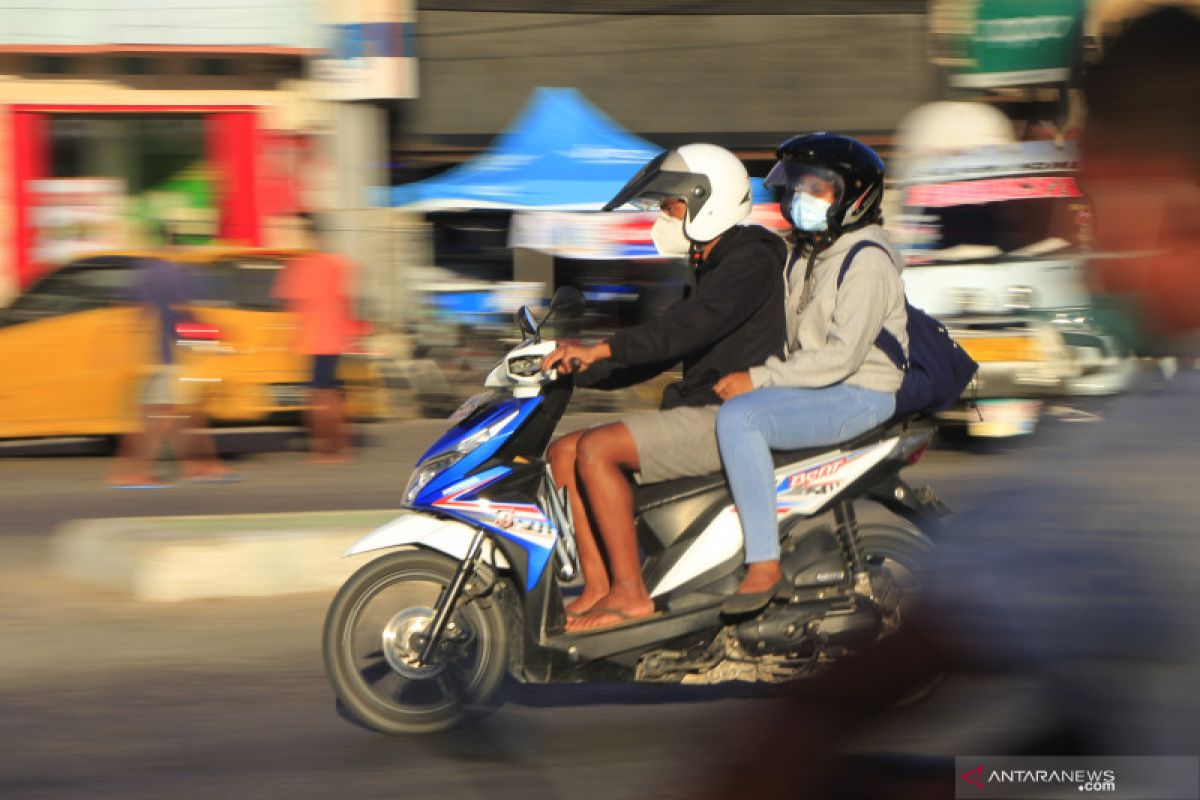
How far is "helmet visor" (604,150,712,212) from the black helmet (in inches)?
10.7

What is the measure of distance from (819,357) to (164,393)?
6952 mm

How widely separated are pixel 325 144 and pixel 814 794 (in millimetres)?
17855

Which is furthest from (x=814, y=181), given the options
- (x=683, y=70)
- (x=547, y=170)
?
(x=683, y=70)

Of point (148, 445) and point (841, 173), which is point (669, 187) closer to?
point (841, 173)

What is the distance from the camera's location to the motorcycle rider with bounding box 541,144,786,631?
544cm

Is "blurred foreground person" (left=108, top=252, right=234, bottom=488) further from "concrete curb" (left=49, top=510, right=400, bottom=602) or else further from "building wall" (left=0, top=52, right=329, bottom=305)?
"building wall" (left=0, top=52, right=329, bottom=305)

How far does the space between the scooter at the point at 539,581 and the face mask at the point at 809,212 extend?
2.22 feet

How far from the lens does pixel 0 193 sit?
61.8 ft

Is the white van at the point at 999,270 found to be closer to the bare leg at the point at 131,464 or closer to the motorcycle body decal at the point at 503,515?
the bare leg at the point at 131,464

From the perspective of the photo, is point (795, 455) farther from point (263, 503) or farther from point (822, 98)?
point (822, 98)

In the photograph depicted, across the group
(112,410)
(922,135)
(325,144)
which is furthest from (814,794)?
(325,144)

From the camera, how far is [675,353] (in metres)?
5.49

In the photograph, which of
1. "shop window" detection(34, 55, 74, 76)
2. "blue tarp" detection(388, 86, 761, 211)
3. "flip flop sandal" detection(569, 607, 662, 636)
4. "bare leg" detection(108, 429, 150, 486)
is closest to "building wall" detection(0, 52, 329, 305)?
"shop window" detection(34, 55, 74, 76)

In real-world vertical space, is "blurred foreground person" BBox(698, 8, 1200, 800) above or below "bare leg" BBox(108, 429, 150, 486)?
above
